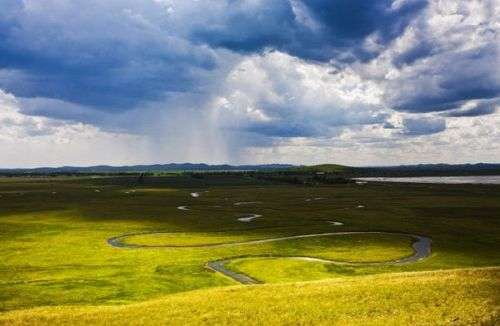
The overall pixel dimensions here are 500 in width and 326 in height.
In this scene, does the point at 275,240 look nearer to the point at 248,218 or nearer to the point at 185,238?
the point at 185,238

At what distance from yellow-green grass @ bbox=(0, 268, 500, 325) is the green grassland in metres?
0.28

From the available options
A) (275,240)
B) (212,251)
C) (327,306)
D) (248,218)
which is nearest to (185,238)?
(212,251)

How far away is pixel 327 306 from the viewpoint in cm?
3669

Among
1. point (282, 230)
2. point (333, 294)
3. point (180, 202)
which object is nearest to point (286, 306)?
point (333, 294)

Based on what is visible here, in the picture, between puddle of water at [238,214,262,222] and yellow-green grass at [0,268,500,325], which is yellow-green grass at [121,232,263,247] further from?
yellow-green grass at [0,268,500,325]

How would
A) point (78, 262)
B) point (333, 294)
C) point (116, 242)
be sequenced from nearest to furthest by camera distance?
point (333, 294) < point (78, 262) < point (116, 242)

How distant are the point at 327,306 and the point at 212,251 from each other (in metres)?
44.5

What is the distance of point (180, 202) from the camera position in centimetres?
17412

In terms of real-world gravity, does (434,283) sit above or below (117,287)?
above

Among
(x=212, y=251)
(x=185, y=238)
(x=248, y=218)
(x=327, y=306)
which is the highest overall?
(x=327, y=306)

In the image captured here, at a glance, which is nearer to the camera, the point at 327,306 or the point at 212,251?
the point at 327,306

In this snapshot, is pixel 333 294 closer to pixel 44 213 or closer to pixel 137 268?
pixel 137 268

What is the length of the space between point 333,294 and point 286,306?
14.8 ft

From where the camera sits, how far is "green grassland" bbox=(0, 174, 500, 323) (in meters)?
45.2
